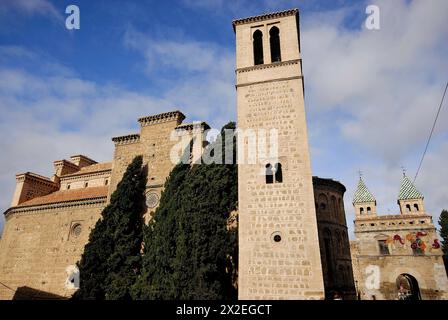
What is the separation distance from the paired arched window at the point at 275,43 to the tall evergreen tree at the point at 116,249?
35.1 feet

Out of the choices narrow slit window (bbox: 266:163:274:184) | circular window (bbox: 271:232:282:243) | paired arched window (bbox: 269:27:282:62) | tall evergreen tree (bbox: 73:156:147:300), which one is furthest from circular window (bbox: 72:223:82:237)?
paired arched window (bbox: 269:27:282:62)

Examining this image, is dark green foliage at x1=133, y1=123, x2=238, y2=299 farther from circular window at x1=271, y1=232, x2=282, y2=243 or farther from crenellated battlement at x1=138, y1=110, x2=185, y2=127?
crenellated battlement at x1=138, y1=110, x2=185, y2=127

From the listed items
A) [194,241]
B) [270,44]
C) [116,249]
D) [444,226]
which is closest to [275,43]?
[270,44]

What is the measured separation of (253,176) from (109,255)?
945 cm

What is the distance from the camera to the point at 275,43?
51.5 ft

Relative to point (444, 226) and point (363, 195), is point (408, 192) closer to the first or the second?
point (363, 195)

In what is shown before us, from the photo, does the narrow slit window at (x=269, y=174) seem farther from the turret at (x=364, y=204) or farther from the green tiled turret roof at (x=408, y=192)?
the green tiled turret roof at (x=408, y=192)

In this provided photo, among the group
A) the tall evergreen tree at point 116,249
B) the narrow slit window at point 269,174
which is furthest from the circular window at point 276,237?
the tall evergreen tree at point 116,249

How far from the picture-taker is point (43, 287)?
65.3ft

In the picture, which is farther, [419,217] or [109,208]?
[419,217]

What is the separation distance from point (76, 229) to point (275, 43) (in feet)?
57.4

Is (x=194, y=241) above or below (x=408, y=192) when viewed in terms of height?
below
